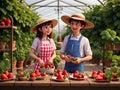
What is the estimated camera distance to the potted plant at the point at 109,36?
8.07 m

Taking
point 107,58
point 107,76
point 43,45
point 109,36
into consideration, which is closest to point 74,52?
point 43,45

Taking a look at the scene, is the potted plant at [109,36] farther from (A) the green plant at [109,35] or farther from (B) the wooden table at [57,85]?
(B) the wooden table at [57,85]

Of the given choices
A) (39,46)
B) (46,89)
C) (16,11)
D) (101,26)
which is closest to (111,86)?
(46,89)

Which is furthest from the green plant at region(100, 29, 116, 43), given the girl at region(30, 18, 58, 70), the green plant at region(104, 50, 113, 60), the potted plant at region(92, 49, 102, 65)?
the girl at region(30, 18, 58, 70)

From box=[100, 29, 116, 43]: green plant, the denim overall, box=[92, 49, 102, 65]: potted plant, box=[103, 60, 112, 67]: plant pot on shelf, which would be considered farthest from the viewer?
box=[92, 49, 102, 65]: potted plant

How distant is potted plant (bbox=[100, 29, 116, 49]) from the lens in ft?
26.5

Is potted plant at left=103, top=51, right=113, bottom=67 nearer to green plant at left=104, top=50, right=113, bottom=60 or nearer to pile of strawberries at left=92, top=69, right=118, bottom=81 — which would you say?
green plant at left=104, top=50, right=113, bottom=60

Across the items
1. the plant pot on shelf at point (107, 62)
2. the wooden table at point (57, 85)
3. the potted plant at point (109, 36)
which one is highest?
the potted plant at point (109, 36)

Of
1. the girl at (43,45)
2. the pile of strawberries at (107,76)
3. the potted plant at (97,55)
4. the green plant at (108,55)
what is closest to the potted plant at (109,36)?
the green plant at (108,55)

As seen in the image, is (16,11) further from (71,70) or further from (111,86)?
(111,86)

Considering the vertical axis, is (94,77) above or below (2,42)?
below

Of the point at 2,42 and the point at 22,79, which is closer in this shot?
the point at 22,79

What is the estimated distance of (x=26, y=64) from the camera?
11422 millimetres

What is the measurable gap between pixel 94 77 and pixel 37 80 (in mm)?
574
